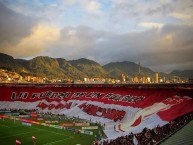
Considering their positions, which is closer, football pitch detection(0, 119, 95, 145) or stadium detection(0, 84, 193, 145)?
stadium detection(0, 84, 193, 145)

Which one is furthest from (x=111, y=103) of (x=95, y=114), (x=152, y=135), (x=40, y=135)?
(x=152, y=135)

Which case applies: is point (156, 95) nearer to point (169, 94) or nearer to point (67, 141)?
point (169, 94)

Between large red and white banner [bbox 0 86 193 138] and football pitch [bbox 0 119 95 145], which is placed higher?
large red and white banner [bbox 0 86 193 138]

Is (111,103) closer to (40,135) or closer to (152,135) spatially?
(40,135)

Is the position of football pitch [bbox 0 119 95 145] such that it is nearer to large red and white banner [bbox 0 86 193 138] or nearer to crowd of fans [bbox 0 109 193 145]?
large red and white banner [bbox 0 86 193 138]

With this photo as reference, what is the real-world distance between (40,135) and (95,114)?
80.3 ft

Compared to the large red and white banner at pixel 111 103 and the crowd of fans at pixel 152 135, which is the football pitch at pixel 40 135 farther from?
the crowd of fans at pixel 152 135

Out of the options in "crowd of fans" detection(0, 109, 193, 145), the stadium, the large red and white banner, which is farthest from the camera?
the large red and white banner

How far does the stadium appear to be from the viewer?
1749 inches

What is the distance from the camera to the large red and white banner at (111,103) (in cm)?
5347

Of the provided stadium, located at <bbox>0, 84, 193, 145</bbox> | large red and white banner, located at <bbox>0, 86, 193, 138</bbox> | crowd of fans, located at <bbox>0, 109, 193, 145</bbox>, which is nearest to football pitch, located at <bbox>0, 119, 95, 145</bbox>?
stadium, located at <bbox>0, 84, 193, 145</bbox>

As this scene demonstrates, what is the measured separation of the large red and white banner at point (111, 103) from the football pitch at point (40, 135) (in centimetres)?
654

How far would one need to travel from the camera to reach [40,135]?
5425cm

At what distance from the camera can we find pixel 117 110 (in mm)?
73500
